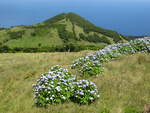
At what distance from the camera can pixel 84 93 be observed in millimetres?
9328

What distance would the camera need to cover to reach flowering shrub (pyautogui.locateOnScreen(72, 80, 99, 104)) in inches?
357

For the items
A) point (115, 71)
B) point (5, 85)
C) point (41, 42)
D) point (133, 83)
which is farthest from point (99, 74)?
point (41, 42)

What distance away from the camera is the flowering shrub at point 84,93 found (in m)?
9.07

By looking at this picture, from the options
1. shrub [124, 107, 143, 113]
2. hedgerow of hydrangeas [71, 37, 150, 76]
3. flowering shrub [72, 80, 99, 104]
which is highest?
hedgerow of hydrangeas [71, 37, 150, 76]

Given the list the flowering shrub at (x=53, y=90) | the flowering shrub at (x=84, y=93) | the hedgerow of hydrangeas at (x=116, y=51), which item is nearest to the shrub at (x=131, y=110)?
the flowering shrub at (x=84, y=93)

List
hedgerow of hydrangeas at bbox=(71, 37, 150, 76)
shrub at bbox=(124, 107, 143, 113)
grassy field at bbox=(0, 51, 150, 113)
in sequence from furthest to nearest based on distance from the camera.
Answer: hedgerow of hydrangeas at bbox=(71, 37, 150, 76) < grassy field at bbox=(0, 51, 150, 113) < shrub at bbox=(124, 107, 143, 113)

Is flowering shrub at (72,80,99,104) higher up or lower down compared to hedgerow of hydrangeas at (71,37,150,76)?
lower down

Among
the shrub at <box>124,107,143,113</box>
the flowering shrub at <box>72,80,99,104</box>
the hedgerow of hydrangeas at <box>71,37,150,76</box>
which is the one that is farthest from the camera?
the hedgerow of hydrangeas at <box>71,37,150,76</box>

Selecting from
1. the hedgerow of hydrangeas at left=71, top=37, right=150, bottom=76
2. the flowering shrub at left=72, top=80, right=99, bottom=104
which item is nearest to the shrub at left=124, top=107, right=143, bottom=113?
the flowering shrub at left=72, top=80, right=99, bottom=104

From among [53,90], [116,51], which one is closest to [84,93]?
[53,90]

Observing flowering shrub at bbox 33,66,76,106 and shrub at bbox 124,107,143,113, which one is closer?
shrub at bbox 124,107,143,113

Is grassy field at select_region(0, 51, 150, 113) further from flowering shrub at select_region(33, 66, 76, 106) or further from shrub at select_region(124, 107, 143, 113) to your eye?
flowering shrub at select_region(33, 66, 76, 106)

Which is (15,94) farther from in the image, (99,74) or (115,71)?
(115,71)

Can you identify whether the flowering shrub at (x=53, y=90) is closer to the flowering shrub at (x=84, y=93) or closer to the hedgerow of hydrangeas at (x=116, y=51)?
the flowering shrub at (x=84, y=93)
